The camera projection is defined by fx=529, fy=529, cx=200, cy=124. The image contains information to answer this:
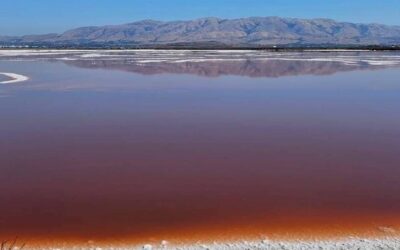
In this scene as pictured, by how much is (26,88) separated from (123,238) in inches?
524

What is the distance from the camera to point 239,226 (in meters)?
5.52

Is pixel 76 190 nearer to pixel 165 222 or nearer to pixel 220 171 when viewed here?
pixel 165 222

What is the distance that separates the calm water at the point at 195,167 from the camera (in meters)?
5.61

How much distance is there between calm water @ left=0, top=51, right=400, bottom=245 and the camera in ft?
18.4

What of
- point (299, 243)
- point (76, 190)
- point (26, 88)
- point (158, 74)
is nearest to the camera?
point (299, 243)

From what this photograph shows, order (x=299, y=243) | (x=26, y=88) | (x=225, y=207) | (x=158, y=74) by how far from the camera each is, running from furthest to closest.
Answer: (x=158, y=74) → (x=26, y=88) → (x=225, y=207) → (x=299, y=243)

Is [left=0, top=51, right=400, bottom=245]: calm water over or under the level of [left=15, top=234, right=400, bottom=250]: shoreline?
under

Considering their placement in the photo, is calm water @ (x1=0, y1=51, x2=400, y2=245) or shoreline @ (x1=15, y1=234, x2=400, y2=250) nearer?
shoreline @ (x1=15, y1=234, x2=400, y2=250)

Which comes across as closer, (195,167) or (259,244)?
(259,244)

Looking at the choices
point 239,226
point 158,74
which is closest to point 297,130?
point 239,226

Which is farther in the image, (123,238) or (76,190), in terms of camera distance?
(76,190)

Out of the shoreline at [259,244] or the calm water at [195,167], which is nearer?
the shoreline at [259,244]

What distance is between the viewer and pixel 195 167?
7664mm

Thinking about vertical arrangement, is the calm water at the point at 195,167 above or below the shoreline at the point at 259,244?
below
